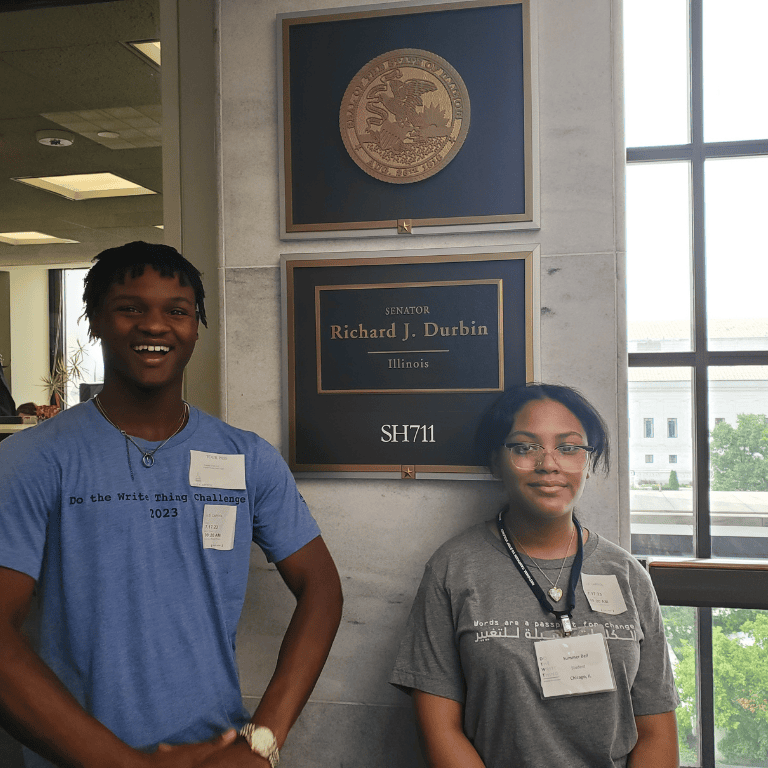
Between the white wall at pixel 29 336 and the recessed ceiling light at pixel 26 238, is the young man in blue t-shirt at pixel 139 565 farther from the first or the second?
the recessed ceiling light at pixel 26 238

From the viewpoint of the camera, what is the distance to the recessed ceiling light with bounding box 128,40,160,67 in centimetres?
229

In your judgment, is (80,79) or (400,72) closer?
(400,72)

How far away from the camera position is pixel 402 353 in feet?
6.43

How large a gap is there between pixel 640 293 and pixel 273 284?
4.94 ft

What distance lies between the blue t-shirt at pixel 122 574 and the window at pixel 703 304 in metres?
1.83

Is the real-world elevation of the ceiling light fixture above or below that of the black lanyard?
above

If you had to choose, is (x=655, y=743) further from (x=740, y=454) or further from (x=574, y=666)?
(x=740, y=454)

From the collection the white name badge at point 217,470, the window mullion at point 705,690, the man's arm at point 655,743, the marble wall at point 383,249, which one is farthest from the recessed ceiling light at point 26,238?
the window mullion at point 705,690

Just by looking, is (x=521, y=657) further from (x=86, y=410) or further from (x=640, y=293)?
(x=640, y=293)

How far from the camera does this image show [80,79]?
2592mm

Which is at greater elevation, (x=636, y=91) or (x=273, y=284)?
(x=636, y=91)

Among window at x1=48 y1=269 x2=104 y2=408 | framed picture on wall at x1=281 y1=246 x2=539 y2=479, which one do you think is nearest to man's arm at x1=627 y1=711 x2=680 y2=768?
framed picture on wall at x1=281 y1=246 x2=539 y2=479

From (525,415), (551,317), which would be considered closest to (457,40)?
(551,317)

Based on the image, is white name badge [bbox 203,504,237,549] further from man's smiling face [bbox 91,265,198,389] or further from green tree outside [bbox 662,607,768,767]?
green tree outside [bbox 662,607,768,767]
